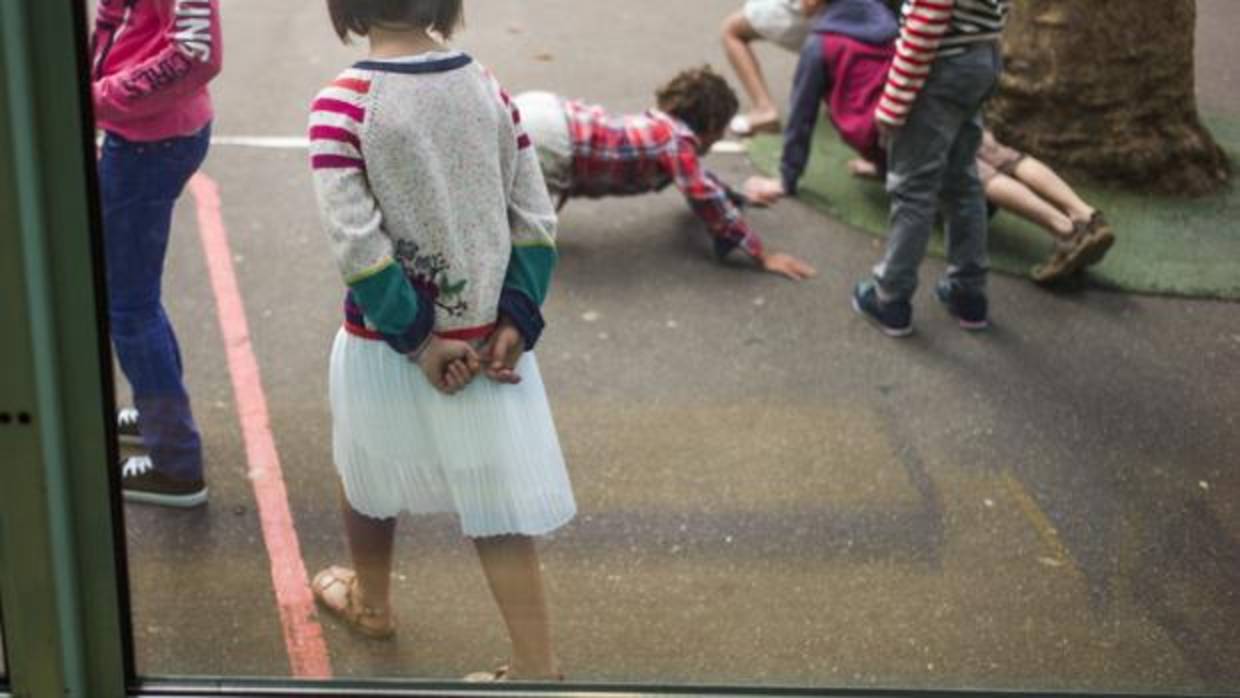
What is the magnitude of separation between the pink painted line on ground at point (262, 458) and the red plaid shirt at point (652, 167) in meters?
0.77

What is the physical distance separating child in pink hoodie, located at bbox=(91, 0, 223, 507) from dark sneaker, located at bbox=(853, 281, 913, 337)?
163 cm

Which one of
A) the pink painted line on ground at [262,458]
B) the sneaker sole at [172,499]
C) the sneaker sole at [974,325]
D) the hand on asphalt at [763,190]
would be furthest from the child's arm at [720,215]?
the sneaker sole at [172,499]

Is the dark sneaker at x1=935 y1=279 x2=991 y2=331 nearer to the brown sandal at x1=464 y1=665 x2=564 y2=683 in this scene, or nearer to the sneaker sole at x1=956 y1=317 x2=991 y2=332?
the sneaker sole at x1=956 y1=317 x2=991 y2=332

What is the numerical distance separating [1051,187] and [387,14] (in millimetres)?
1673

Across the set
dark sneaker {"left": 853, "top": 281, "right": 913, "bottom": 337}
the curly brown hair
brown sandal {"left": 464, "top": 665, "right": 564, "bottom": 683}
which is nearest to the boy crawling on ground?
the curly brown hair

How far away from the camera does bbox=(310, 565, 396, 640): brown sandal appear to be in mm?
2879

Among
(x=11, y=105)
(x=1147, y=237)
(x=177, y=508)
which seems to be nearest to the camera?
(x=11, y=105)

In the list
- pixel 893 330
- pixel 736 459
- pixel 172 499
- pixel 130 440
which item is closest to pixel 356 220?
pixel 130 440

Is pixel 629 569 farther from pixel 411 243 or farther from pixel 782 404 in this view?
pixel 411 243

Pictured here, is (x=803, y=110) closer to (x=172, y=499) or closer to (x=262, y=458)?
(x=262, y=458)

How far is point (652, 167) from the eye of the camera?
3.93m

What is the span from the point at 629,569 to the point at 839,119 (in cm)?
137

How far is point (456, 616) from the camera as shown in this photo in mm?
2932

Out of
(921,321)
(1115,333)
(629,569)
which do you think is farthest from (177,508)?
(1115,333)
